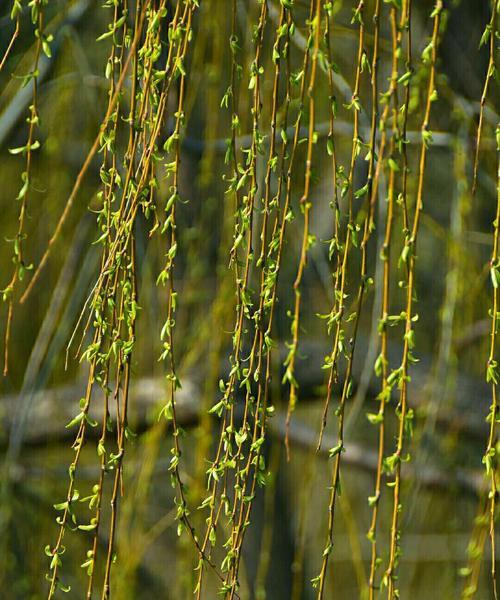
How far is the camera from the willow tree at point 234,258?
0.76 metres

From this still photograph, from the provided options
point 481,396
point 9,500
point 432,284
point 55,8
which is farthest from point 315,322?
point 55,8

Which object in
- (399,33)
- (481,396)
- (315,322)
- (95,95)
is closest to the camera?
(399,33)

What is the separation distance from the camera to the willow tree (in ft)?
2.51

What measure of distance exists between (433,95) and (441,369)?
101cm

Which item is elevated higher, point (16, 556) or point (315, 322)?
point (315, 322)

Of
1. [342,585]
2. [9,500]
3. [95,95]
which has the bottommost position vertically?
[342,585]

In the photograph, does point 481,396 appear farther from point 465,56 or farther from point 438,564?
point 438,564

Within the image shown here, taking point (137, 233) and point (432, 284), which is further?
point (432, 284)

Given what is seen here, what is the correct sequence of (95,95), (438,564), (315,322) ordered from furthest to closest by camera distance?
(438,564)
(315,322)
(95,95)

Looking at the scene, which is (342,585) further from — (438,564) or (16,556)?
(16,556)

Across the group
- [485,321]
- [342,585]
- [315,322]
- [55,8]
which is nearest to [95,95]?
[55,8]

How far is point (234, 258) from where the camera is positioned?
0.74 metres

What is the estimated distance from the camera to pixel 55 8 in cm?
173

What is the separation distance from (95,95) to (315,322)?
75 cm
